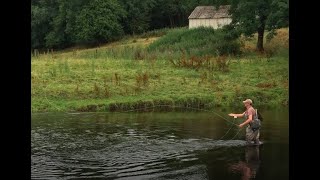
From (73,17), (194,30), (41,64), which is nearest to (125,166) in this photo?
(41,64)

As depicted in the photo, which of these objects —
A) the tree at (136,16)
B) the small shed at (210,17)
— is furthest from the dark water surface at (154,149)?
the tree at (136,16)

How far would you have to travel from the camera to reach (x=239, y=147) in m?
16.3

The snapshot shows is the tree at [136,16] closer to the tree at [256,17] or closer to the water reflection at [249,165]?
the tree at [256,17]

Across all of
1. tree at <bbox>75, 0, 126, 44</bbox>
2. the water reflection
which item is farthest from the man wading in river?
tree at <bbox>75, 0, 126, 44</bbox>

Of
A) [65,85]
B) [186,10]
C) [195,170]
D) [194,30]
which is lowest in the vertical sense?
[195,170]

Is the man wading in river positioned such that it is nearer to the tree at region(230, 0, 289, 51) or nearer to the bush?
the tree at region(230, 0, 289, 51)

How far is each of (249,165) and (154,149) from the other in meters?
3.47

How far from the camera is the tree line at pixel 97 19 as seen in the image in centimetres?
7569

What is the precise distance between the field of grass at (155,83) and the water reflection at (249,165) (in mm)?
11994

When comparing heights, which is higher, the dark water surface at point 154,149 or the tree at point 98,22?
the tree at point 98,22

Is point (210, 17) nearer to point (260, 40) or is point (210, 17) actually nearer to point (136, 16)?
point (136, 16)

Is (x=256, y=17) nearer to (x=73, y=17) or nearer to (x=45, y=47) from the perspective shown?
(x=73, y=17)
